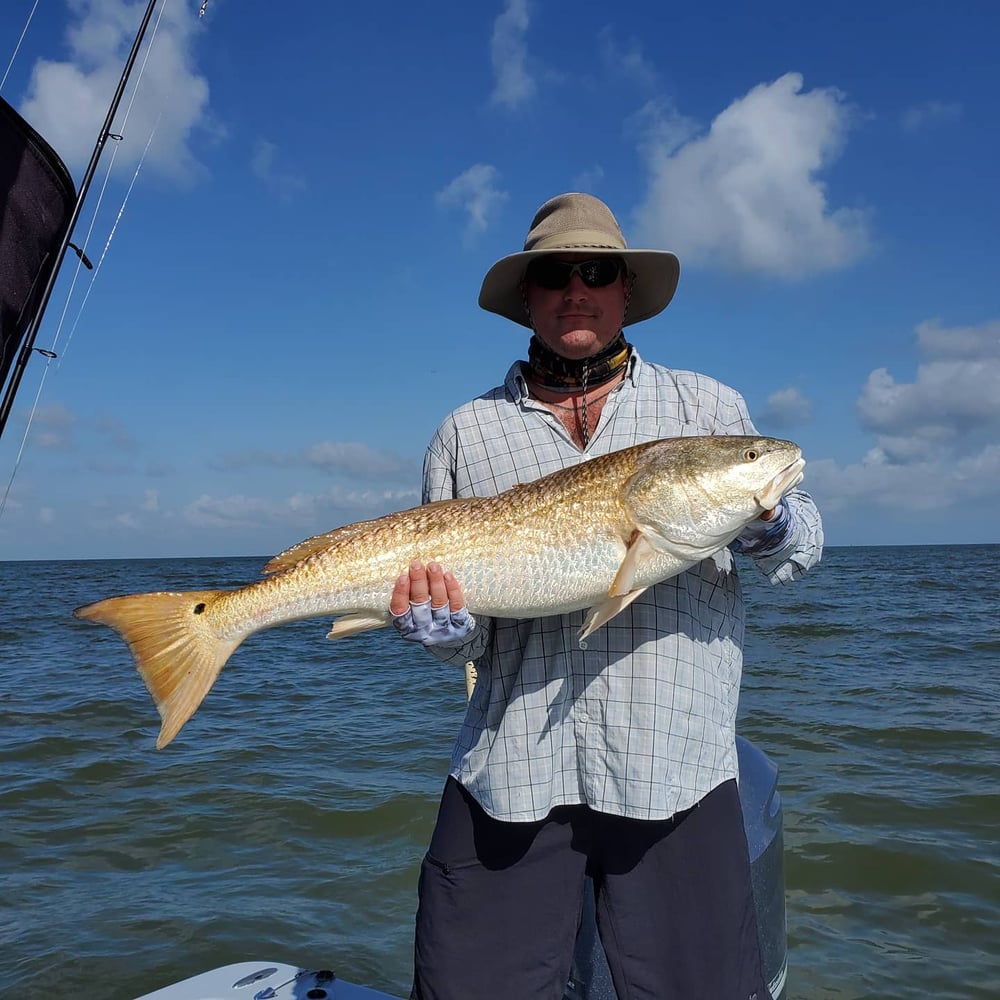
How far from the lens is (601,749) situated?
8.70ft

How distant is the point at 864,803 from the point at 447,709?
5.99 m

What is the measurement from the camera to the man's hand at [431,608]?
9.05 feet

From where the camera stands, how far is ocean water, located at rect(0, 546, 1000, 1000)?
199 inches

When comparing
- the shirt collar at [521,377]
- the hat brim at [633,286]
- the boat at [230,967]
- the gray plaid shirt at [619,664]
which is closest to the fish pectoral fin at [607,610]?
the gray plaid shirt at [619,664]

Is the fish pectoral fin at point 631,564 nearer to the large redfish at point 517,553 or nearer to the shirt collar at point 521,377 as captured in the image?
the large redfish at point 517,553

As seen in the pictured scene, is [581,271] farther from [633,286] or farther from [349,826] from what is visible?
[349,826]

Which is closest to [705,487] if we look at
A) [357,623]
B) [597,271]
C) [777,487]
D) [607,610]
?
[777,487]

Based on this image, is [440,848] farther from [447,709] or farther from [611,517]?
[447,709]

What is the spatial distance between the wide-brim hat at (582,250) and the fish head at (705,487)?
736 mm

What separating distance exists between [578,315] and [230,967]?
10.7 feet

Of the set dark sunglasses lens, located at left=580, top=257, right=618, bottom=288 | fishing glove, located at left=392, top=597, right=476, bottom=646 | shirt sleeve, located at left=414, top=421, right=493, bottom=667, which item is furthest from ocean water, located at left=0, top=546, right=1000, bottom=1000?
dark sunglasses lens, located at left=580, top=257, right=618, bottom=288

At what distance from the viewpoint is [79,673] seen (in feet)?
49.7

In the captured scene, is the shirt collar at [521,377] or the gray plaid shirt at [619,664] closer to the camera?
the gray plaid shirt at [619,664]

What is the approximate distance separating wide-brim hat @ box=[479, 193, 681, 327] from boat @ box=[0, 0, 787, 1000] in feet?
4.97
